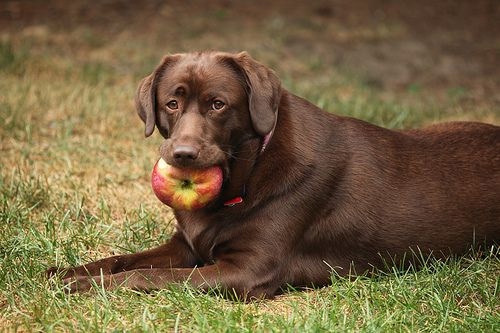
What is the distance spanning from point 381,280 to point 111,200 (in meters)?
2.06

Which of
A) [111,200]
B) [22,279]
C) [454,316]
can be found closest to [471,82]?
[111,200]

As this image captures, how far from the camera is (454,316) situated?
3816 mm

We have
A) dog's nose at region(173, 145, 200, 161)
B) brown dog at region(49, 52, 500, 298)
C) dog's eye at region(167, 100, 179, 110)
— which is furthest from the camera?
dog's eye at region(167, 100, 179, 110)

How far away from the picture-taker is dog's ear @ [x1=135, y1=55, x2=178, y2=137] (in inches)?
172

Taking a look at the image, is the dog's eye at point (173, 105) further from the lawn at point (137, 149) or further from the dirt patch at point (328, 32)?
the dirt patch at point (328, 32)

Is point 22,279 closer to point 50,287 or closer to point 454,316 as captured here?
point 50,287

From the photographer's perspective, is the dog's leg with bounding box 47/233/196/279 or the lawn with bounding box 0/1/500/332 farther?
the dog's leg with bounding box 47/233/196/279

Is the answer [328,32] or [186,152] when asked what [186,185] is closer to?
[186,152]

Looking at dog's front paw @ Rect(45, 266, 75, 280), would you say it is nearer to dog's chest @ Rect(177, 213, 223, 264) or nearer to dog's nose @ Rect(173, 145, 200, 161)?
dog's chest @ Rect(177, 213, 223, 264)

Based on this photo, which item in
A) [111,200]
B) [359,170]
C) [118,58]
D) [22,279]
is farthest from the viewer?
[118,58]

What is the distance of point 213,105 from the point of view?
4.17 metres

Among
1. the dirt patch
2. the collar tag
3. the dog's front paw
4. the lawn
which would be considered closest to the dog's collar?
the collar tag

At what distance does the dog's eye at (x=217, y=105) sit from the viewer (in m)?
4.16

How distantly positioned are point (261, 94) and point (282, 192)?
0.53 metres
